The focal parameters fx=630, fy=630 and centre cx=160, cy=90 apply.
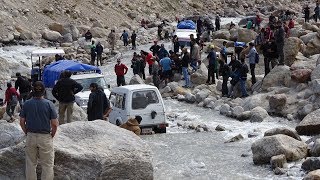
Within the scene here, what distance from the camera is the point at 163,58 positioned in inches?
1084

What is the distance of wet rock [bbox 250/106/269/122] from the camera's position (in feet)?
63.3

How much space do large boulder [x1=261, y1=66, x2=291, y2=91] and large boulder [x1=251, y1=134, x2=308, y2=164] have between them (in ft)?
31.1

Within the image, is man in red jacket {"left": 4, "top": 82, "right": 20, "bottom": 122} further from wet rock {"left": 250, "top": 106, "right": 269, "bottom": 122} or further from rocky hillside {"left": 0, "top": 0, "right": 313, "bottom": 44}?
rocky hillside {"left": 0, "top": 0, "right": 313, "bottom": 44}

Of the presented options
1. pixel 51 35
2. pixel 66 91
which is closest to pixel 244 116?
pixel 66 91

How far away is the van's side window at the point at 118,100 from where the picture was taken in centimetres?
1770

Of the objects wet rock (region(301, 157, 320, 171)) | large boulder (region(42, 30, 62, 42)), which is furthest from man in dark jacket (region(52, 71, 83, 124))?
large boulder (region(42, 30, 62, 42))

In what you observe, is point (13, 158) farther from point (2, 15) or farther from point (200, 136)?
point (2, 15)

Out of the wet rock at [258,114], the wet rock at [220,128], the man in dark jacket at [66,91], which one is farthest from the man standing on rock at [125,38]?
the man in dark jacket at [66,91]

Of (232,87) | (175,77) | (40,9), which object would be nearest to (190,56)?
(175,77)

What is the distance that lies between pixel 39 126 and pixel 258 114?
35.0 ft

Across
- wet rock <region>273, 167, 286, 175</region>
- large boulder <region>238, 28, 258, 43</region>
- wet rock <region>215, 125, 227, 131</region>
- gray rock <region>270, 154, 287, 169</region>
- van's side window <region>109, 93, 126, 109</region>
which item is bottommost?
wet rock <region>215, 125, 227, 131</region>

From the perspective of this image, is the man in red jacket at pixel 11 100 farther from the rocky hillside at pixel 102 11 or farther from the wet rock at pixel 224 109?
the rocky hillside at pixel 102 11

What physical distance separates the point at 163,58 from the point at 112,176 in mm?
17019

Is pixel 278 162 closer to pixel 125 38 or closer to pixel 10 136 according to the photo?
pixel 10 136
